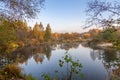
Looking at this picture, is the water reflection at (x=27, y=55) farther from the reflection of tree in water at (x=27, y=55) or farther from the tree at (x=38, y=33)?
the tree at (x=38, y=33)

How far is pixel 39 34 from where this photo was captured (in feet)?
179

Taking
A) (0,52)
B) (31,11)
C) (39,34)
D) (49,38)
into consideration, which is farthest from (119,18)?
(49,38)

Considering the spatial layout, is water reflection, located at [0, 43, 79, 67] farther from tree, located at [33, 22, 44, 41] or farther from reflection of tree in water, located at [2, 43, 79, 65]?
tree, located at [33, 22, 44, 41]

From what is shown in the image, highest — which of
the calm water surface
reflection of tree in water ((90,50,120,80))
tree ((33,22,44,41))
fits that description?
tree ((33,22,44,41))

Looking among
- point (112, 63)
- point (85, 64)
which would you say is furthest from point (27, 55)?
point (112, 63)

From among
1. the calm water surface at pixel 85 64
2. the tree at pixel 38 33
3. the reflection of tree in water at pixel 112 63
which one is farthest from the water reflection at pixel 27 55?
the tree at pixel 38 33

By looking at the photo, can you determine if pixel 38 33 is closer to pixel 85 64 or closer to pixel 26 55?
pixel 26 55

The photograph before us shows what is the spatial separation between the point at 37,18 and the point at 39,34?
48860 mm

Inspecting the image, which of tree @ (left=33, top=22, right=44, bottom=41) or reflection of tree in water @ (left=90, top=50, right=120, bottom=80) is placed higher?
tree @ (left=33, top=22, right=44, bottom=41)

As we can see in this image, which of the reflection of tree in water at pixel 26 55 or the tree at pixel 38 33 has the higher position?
the tree at pixel 38 33

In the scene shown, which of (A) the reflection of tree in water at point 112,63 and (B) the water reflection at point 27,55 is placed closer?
(A) the reflection of tree in water at point 112,63

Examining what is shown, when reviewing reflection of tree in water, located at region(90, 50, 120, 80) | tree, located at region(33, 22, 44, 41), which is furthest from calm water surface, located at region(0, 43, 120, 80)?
tree, located at region(33, 22, 44, 41)

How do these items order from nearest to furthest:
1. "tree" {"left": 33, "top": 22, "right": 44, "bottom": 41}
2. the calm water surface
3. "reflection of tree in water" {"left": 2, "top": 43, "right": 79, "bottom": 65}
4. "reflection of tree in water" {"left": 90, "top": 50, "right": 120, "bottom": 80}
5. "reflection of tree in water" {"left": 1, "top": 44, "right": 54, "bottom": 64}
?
1. "reflection of tree in water" {"left": 90, "top": 50, "right": 120, "bottom": 80}
2. the calm water surface
3. "reflection of tree in water" {"left": 2, "top": 43, "right": 79, "bottom": 65}
4. "reflection of tree in water" {"left": 1, "top": 44, "right": 54, "bottom": 64}
5. "tree" {"left": 33, "top": 22, "right": 44, "bottom": 41}

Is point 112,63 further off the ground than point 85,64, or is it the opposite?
point 112,63
